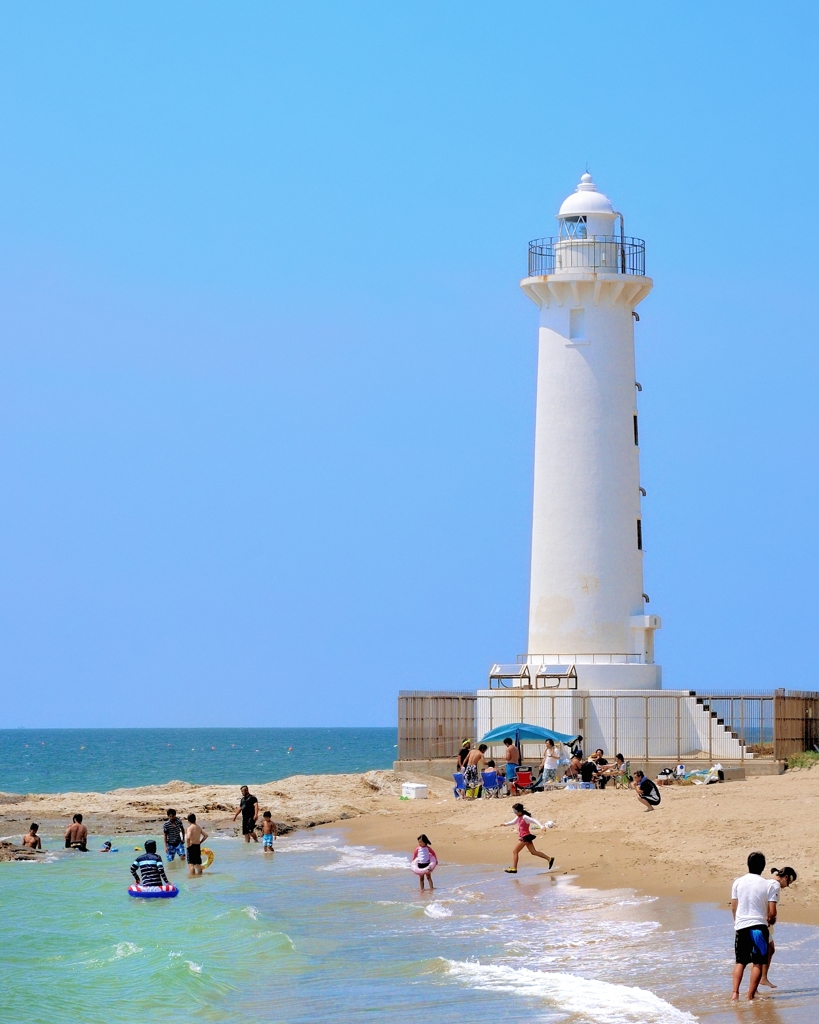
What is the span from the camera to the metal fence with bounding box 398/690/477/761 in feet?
120

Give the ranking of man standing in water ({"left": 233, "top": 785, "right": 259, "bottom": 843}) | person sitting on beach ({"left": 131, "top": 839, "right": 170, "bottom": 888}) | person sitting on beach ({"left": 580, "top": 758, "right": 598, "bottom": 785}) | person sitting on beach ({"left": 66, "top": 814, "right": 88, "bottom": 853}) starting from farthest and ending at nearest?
person sitting on beach ({"left": 580, "top": 758, "right": 598, "bottom": 785}) < man standing in water ({"left": 233, "top": 785, "right": 259, "bottom": 843}) < person sitting on beach ({"left": 66, "top": 814, "right": 88, "bottom": 853}) < person sitting on beach ({"left": 131, "top": 839, "right": 170, "bottom": 888})

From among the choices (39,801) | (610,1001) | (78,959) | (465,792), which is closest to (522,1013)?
(610,1001)

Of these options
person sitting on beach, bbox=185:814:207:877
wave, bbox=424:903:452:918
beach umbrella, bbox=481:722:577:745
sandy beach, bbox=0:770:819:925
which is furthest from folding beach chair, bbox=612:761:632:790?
wave, bbox=424:903:452:918

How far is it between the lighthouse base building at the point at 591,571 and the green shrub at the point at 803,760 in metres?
0.41

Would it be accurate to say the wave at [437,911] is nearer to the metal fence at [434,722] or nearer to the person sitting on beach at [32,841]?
the person sitting on beach at [32,841]

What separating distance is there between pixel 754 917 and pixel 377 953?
527 cm

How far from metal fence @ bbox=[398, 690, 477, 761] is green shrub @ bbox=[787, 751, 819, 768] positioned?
24.3 ft

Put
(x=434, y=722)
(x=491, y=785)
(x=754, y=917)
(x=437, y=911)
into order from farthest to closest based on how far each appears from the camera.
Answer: (x=434, y=722), (x=491, y=785), (x=437, y=911), (x=754, y=917)

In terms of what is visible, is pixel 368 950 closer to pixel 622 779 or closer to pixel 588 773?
pixel 588 773

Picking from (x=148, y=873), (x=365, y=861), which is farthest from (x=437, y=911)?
(x=365, y=861)

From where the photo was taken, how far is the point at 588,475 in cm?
3559

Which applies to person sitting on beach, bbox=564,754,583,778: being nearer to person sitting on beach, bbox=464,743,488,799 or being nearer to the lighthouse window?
person sitting on beach, bbox=464,743,488,799

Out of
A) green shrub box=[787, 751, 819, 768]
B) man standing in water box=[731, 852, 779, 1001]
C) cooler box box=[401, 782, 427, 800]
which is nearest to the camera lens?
man standing in water box=[731, 852, 779, 1001]

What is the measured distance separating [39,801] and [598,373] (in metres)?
17.7
